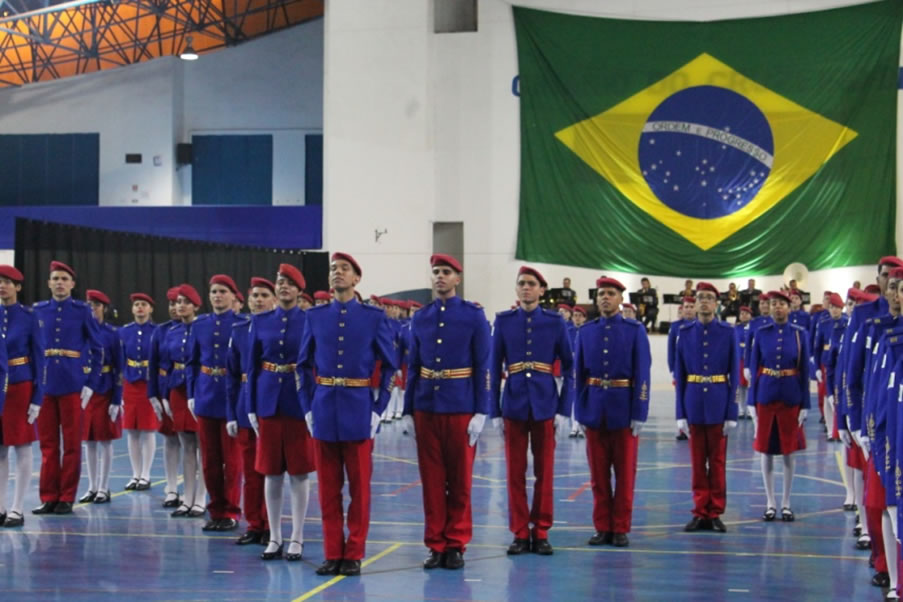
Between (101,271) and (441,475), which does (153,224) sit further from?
(441,475)

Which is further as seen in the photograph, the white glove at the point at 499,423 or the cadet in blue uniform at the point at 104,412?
the cadet in blue uniform at the point at 104,412

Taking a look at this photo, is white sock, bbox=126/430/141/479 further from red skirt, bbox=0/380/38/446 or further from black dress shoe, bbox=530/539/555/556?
black dress shoe, bbox=530/539/555/556

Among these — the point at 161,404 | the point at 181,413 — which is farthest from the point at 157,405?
the point at 181,413

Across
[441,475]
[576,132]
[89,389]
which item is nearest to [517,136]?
[576,132]

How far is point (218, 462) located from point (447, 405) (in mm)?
2243

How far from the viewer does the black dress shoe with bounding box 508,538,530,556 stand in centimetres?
798

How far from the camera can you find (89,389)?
9.70 metres

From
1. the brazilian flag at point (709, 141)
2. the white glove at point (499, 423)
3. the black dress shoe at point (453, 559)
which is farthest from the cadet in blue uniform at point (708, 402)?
the brazilian flag at point (709, 141)

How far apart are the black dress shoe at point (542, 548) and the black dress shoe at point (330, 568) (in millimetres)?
1491

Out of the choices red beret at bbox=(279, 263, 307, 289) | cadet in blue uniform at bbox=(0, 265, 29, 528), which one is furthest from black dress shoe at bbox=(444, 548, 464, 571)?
cadet in blue uniform at bbox=(0, 265, 29, 528)

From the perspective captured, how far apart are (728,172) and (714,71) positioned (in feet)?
7.67

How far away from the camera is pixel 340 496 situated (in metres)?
7.29

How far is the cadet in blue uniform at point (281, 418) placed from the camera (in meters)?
7.72

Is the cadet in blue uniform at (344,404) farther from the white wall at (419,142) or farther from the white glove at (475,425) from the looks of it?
the white wall at (419,142)
